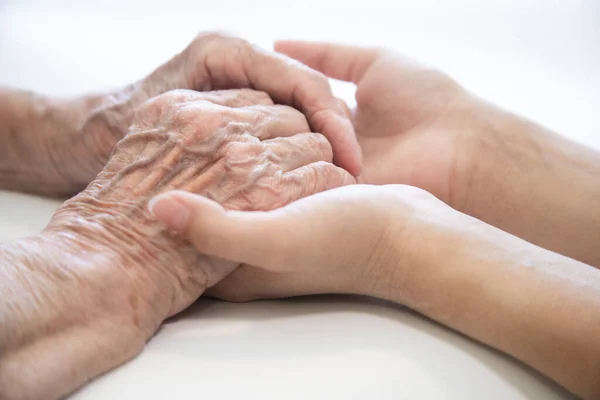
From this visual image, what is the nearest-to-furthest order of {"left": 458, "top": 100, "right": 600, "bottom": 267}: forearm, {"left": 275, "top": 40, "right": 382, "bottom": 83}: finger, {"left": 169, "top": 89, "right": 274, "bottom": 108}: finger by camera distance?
1. {"left": 169, "top": 89, "right": 274, "bottom": 108}: finger
2. {"left": 458, "top": 100, "right": 600, "bottom": 267}: forearm
3. {"left": 275, "top": 40, "right": 382, "bottom": 83}: finger

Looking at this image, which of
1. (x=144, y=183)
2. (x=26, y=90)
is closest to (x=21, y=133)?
(x=26, y=90)

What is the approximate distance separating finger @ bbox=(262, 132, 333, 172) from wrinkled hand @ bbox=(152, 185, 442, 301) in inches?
6.0

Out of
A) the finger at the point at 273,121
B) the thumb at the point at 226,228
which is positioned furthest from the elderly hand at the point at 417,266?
the finger at the point at 273,121

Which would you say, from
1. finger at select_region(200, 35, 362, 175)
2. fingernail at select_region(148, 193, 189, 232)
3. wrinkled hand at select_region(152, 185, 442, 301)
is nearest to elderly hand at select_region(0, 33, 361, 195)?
finger at select_region(200, 35, 362, 175)

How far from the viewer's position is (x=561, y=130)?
138cm

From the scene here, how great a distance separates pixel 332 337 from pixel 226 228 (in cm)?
22

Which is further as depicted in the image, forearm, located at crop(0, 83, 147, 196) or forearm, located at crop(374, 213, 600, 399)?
forearm, located at crop(0, 83, 147, 196)

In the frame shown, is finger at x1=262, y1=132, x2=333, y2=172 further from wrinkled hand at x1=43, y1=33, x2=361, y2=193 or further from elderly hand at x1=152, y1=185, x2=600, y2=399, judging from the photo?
elderly hand at x1=152, y1=185, x2=600, y2=399

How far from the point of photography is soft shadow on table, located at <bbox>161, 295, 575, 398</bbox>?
656 mm

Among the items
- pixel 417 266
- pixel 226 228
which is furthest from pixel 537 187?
pixel 226 228

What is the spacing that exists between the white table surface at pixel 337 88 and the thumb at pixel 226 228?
139mm

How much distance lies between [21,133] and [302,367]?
77 cm

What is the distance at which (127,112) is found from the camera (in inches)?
36.9

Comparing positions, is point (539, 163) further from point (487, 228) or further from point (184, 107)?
point (184, 107)
